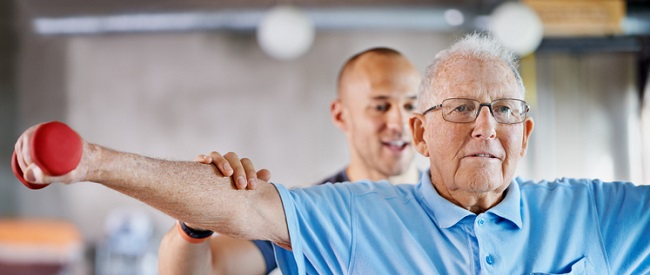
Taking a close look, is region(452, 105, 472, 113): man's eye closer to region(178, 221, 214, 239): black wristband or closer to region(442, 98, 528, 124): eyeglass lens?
region(442, 98, 528, 124): eyeglass lens

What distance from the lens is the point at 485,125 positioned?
194cm

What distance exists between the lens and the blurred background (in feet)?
23.3

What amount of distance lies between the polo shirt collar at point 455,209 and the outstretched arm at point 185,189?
0.38 m

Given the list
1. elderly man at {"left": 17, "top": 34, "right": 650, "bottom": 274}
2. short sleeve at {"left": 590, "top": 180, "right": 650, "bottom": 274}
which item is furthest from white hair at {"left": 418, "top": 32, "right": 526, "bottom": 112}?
short sleeve at {"left": 590, "top": 180, "right": 650, "bottom": 274}

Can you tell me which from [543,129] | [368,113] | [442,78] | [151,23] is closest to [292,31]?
[151,23]

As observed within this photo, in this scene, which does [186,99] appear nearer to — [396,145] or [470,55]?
[396,145]

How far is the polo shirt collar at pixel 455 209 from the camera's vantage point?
1.96 m

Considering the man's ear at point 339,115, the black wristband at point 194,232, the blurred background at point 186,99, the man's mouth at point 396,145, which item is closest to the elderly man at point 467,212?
the black wristband at point 194,232

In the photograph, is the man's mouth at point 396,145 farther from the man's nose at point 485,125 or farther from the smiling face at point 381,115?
the man's nose at point 485,125

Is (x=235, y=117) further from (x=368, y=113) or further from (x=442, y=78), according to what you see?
(x=442, y=78)

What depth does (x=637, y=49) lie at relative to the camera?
691cm

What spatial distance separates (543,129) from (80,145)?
6.07 metres

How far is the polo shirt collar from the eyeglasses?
0.19 meters

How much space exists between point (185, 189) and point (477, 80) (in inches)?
31.2
